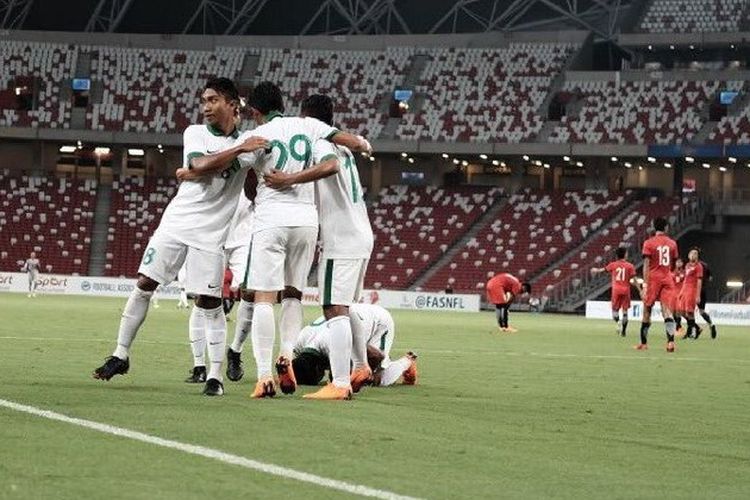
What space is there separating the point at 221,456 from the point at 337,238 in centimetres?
477

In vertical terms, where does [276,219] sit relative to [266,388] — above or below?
above

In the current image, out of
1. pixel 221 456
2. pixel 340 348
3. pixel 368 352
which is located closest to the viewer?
pixel 221 456

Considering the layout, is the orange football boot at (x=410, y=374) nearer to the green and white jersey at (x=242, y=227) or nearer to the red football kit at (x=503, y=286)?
the green and white jersey at (x=242, y=227)

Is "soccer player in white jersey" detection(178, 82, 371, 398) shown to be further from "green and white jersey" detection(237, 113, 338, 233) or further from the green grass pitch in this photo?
the green grass pitch

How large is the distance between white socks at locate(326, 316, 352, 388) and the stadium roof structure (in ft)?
217

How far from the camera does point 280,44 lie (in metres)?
83.4

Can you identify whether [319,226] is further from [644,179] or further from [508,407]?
[644,179]

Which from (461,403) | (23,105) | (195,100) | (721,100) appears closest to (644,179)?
(721,100)

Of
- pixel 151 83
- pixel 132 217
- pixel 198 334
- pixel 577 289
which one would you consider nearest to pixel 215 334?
pixel 198 334

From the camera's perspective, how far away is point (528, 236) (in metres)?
72.6

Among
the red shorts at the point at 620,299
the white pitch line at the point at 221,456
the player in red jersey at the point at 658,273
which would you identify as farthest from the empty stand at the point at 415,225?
the white pitch line at the point at 221,456

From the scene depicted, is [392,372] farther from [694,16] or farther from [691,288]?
[694,16]

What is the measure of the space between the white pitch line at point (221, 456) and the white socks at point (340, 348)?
284cm

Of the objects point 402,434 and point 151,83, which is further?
point 151,83
